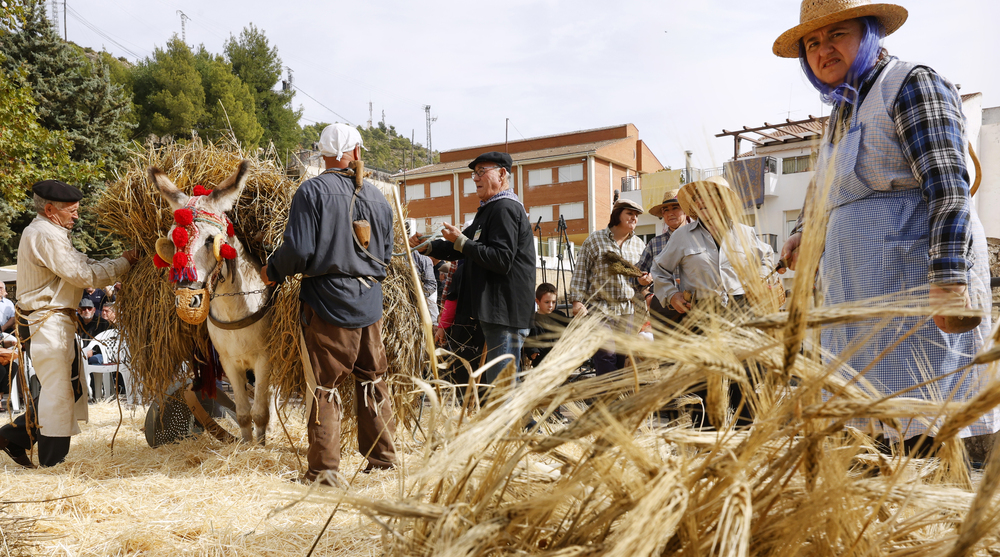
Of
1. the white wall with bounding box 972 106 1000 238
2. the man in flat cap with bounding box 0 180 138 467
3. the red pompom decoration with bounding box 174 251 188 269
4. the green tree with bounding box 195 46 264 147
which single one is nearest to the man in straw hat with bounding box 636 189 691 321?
the red pompom decoration with bounding box 174 251 188 269

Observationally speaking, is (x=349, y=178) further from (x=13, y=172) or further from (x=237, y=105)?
(x=237, y=105)

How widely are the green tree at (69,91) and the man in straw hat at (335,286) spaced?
25431 mm

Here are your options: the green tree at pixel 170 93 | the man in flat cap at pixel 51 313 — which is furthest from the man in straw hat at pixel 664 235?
the green tree at pixel 170 93

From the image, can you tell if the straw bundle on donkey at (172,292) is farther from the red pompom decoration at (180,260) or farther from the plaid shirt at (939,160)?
the plaid shirt at (939,160)

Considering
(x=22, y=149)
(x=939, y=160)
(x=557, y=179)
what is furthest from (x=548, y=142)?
(x=939, y=160)

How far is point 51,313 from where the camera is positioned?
A: 158 inches

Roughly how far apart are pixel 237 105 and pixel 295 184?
36.3 m

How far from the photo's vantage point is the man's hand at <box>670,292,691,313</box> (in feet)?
12.5

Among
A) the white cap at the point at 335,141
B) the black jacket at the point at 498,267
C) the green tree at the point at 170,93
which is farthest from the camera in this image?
the green tree at the point at 170,93

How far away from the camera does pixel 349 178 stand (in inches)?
140

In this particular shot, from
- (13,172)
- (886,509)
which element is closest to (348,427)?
(886,509)

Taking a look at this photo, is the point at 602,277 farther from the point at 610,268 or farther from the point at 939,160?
the point at 939,160

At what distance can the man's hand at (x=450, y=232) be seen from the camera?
146 inches

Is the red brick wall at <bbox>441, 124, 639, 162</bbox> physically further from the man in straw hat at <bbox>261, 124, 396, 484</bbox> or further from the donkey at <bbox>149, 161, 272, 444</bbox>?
the man in straw hat at <bbox>261, 124, 396, 484</bbox>
